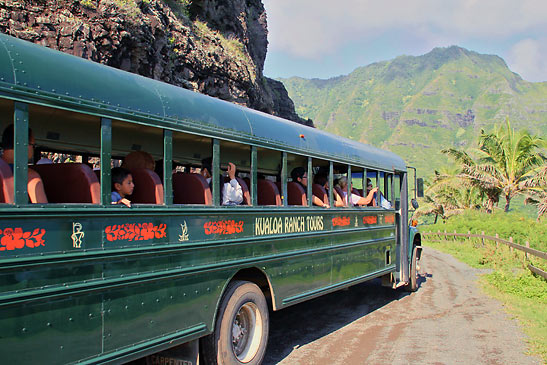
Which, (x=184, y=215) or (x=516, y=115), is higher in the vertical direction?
(x=516, y=115)

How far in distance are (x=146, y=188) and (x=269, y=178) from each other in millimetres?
2082

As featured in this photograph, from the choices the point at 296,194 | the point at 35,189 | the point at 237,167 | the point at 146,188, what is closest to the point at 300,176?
the point at 296,194

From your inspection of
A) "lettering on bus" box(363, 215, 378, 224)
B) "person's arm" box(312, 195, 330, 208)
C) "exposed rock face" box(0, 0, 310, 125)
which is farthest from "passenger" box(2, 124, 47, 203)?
"exposed rock face" box(0, 0, 310, 125)

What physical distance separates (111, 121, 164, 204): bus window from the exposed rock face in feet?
32.2

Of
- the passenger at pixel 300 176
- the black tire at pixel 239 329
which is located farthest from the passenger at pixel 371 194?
the black tire at pixel 239 329

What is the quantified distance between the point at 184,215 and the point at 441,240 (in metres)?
25.0

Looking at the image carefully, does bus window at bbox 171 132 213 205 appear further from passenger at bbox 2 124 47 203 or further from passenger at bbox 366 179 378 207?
passenger at bbox 366 179 378 207

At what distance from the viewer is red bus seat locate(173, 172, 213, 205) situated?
15.7 ft

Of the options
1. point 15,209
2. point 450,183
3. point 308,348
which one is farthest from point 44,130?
point 450,183

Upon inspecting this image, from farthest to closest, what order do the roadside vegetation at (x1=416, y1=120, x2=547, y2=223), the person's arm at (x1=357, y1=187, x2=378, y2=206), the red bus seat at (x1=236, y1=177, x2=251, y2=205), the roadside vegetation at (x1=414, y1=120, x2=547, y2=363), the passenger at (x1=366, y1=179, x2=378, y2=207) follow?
the roadside vegetation at (x1=416, y1=120, x2=547, y2=223), the roadside vegetation at (x1=414, y1=120, x2=547, y2=363), the passenger at (x1=366, y1=179, x2=378, y2=207), the person's arm at (x1=357, y1=187, x2=378, y2=206), the red bus seat at (x1=236, y1=177, x2=251, y2=205)

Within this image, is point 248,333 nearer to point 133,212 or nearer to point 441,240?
point 133,212

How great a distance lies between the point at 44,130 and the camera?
4.39m

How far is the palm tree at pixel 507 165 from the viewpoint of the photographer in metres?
24.1

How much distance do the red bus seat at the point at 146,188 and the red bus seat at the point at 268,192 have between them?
1802mm
